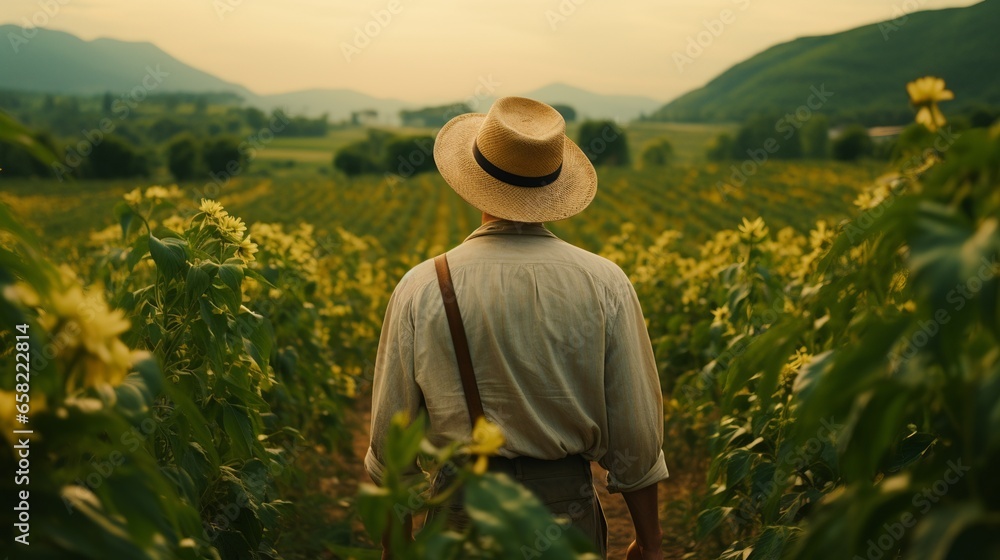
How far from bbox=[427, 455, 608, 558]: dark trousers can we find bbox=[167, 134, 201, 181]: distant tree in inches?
3364

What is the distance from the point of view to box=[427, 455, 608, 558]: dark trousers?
2.37 metres

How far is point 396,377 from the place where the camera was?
2455 mm

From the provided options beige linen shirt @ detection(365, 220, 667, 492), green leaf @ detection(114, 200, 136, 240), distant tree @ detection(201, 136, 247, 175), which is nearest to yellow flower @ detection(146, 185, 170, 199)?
green leaf @ detection(114, 200, 136, 240)

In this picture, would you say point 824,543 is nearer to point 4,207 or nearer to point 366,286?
point 4,207

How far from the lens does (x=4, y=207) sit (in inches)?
57.0

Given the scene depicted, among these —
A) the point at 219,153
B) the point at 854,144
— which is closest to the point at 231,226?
the point at 854,144

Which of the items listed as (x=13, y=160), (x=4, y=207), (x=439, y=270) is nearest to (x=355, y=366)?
(x=439, y=270)

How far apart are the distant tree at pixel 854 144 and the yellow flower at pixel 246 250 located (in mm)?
79955

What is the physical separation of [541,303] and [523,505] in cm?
116

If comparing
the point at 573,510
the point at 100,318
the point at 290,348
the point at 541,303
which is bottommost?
the point at 290,348

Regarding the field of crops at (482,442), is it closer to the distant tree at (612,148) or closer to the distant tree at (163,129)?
the distant tree at (612,148)

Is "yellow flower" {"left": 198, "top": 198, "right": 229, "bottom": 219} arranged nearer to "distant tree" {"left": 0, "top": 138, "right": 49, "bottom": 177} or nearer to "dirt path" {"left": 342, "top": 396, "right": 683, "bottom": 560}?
"dirt path" {"left": 342, "top": 396, "right": 683, "bottom": 560}

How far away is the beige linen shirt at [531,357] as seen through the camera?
7.74 ft

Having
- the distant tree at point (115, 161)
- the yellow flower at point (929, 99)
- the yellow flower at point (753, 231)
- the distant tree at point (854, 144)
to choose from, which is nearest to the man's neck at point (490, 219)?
the yellow flower at point (929, 99)
